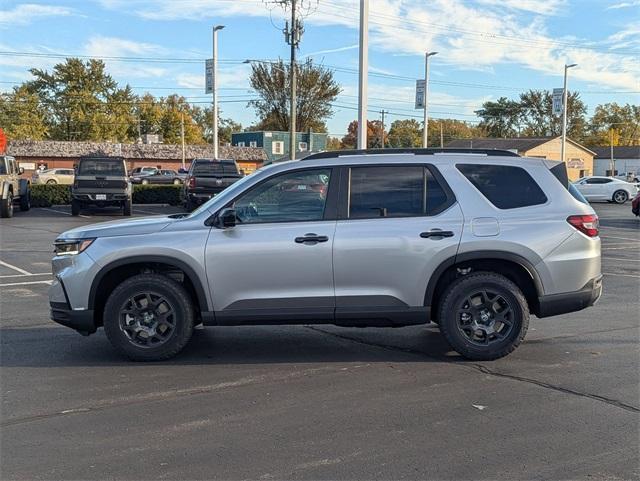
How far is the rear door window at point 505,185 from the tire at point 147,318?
2.89m

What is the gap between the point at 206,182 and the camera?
79.5ft

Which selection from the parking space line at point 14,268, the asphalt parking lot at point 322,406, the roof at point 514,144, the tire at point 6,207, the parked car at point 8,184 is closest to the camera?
the asphalt parking lot at point 322,406

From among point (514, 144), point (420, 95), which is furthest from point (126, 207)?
point (514, 144)

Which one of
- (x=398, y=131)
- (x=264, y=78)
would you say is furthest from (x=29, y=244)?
(x=398, y=131)

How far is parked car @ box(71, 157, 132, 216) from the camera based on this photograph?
24.6m

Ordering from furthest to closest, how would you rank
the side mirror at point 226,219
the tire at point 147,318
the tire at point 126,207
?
the tire at point 126,207 → the tire at point 147,318 → the side mirror at point 226,219

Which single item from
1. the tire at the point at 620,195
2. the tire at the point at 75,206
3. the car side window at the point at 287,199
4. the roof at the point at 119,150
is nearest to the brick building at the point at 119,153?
the roof at the point at 119,150

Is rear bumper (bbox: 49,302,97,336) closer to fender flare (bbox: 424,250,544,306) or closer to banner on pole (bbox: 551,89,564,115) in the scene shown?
fender flare (bbox: 424,250,544,306)

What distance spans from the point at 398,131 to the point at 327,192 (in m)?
125

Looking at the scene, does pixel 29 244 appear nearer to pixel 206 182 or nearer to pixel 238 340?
pixel 206 182

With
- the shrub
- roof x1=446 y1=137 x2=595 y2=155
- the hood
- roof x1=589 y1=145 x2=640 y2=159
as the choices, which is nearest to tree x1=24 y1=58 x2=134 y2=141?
roof x1=446 y1=137 x2=595 y2=155

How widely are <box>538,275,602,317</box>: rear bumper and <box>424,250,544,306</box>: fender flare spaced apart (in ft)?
0.84

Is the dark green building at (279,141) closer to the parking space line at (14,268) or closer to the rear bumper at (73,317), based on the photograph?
the parking space line at (14,268)

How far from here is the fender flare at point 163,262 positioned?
20.3ft
